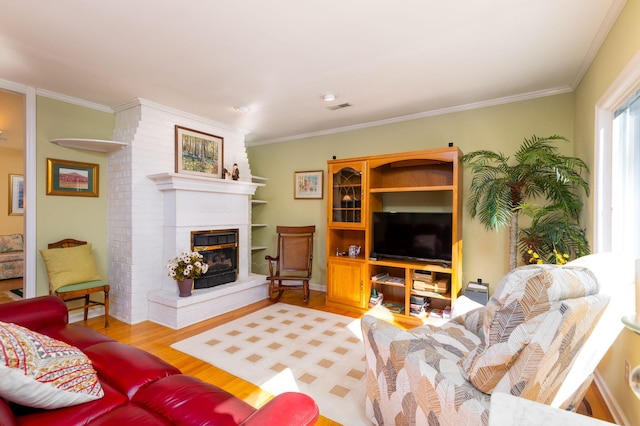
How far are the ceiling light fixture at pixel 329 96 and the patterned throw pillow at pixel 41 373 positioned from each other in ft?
9.79

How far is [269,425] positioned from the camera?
89cm

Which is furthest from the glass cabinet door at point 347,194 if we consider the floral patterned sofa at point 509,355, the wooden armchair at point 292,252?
the floral patterned sofa at point 509,355

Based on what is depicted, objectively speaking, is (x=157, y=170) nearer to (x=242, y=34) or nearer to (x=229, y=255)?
(x=229, y=255)

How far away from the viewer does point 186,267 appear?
11.4 feet

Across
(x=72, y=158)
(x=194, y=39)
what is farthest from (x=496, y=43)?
(x=72, y=158)

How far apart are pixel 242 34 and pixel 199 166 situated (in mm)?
2389

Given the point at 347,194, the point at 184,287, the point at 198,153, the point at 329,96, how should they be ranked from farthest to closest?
the point at 198,153, the point at 347,194, the point at 184,287, the point at 329,96

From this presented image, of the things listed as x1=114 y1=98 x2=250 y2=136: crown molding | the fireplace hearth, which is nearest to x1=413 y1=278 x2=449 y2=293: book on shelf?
the fireplace hearth

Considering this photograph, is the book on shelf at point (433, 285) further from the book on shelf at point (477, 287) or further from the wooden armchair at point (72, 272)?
the wooden armchair at point (72, 272)

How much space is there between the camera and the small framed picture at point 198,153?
4000mm

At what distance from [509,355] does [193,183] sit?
3.62m

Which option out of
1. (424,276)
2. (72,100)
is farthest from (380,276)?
(72,100)

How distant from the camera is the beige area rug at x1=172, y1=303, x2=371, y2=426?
2123mm

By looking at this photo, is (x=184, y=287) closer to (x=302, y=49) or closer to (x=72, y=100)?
(x=72, y=100)
